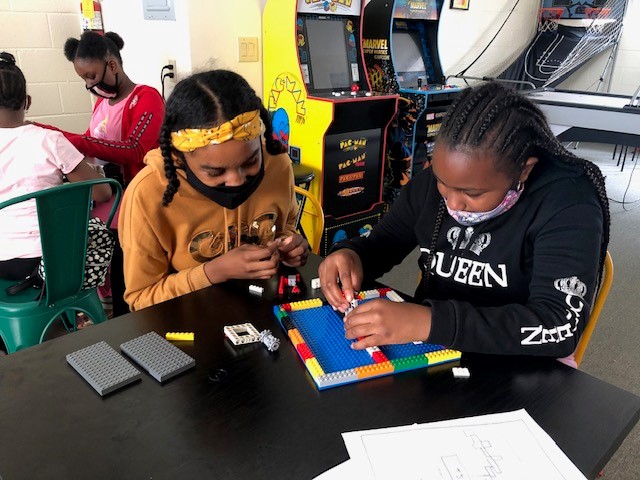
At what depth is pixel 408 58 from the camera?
3682 mm

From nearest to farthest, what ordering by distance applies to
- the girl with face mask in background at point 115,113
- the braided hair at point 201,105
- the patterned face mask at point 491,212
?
the patterned face mask at point 491,212, the braided hair at point 201,105, the girl with face mask in background at point 115,113

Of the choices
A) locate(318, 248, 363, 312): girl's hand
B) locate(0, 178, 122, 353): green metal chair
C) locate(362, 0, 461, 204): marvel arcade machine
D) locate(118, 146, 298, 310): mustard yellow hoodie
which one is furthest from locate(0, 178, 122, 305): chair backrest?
locate(362, 0, 461, 204): marvel arcade machine

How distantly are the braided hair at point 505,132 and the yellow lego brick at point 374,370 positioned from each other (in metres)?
0.43

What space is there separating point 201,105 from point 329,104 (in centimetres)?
158

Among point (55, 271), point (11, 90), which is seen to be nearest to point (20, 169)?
point (11, 90)

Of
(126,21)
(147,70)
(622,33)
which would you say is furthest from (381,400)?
(622,33)

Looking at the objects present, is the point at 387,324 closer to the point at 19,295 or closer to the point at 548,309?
the point at 548,309

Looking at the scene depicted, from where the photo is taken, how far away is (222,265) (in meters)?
1.14

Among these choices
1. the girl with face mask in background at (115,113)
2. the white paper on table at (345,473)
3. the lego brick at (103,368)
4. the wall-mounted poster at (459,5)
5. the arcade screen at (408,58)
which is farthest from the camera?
the wall-mounted poster at (459,5)

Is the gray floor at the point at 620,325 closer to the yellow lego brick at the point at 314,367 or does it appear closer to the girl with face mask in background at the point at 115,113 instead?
the yellow lego brick at the point at 314,367

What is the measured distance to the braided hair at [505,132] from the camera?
927mm

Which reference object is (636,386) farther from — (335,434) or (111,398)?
(111,398)

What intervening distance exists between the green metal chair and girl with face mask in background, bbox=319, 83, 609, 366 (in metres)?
0.90

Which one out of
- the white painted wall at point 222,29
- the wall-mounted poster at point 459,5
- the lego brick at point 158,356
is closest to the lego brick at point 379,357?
the lego brick at point 158,356
